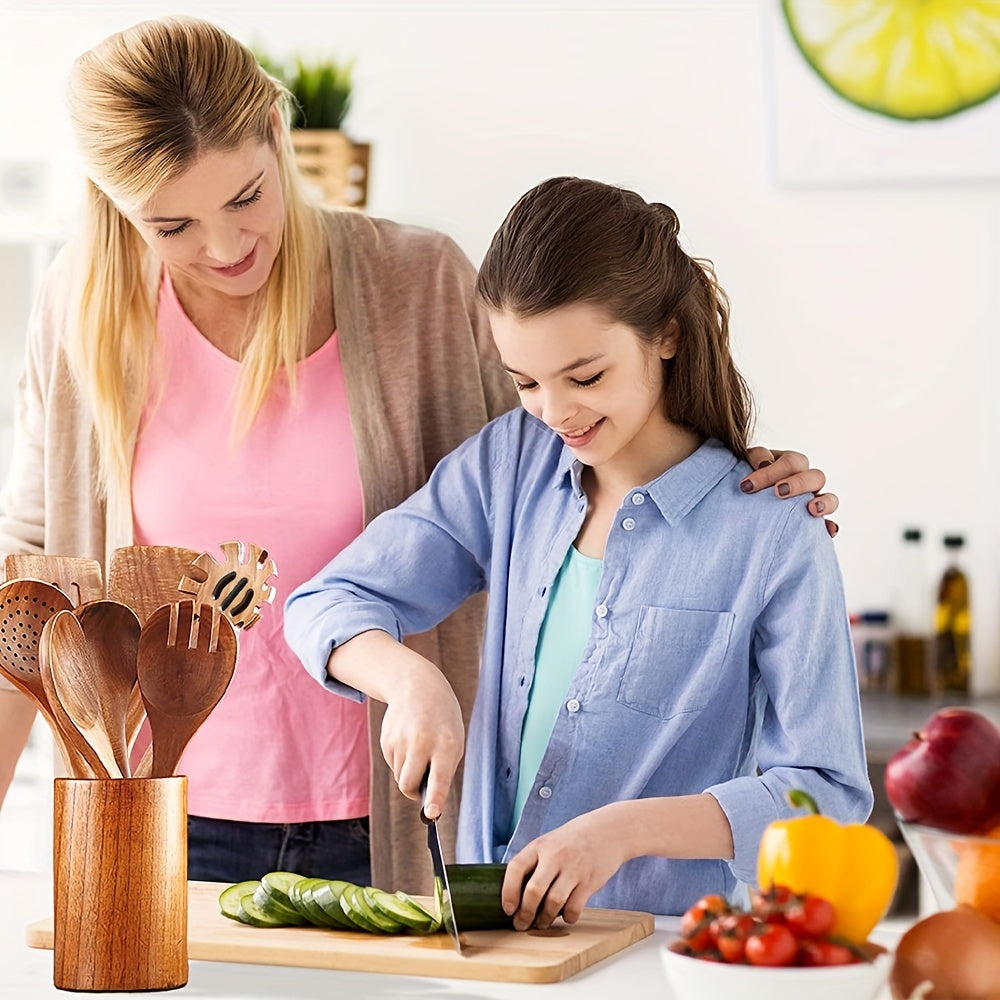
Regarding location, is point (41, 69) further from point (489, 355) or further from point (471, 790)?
point (471, 790)

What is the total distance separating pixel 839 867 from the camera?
0.79m

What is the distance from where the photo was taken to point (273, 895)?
3.74 feet

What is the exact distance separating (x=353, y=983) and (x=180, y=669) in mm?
274

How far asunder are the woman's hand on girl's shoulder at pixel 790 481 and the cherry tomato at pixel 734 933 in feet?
1.88

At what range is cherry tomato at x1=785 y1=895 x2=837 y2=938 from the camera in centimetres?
77

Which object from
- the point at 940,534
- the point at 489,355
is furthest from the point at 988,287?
the point at 489,355

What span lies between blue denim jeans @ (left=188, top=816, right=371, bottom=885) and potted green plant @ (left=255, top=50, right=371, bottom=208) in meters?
1.62

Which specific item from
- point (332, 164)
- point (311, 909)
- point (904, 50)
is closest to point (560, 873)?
point (311, 909)

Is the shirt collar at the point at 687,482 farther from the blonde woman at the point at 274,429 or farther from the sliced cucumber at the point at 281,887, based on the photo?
the sliced cucumber at the point at 281,887

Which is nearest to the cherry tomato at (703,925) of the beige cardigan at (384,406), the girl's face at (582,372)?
the girl's face at (582,372)

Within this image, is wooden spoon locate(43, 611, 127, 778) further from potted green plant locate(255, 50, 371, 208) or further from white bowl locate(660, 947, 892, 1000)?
potted green plant locate(255, 50, 371, 208)

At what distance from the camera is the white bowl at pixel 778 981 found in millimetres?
749

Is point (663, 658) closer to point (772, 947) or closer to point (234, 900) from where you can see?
point (234, 900)

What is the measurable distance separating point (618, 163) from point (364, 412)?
1.64m
